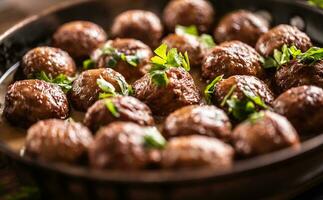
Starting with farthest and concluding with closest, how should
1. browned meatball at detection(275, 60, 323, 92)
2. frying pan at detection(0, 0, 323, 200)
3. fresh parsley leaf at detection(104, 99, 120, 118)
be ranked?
1. browned meatball at detection(275, 60, 323, 92)
2. fresh parsley leaf at detection(104, 99, 120, 118)
3. frying pan at detection(0, 0, 323, 200)

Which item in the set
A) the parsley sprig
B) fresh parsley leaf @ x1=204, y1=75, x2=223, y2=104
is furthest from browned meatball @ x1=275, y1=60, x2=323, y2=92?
the parsley sprig

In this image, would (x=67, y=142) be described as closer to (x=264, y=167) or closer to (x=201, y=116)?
(x=201, y=116)

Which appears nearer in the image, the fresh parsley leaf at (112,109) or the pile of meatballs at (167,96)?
the pile of meatballs at (167,96)

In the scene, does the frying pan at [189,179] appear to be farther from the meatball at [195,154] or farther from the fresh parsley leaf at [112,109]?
the fresh parsley leaf at [112,109]

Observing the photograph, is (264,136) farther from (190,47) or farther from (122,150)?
(190,47)

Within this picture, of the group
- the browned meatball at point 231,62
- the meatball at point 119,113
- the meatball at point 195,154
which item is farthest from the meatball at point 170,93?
the meatball at point 195,154

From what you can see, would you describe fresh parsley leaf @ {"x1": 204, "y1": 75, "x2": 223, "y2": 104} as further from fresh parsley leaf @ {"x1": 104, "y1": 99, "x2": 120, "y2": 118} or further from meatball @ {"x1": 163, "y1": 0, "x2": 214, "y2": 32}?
meatball @ {"x1": 163, "y1": 0, "x2": 214, "y2": 32}

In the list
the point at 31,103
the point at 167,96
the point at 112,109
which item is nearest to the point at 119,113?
the point at 112,109
